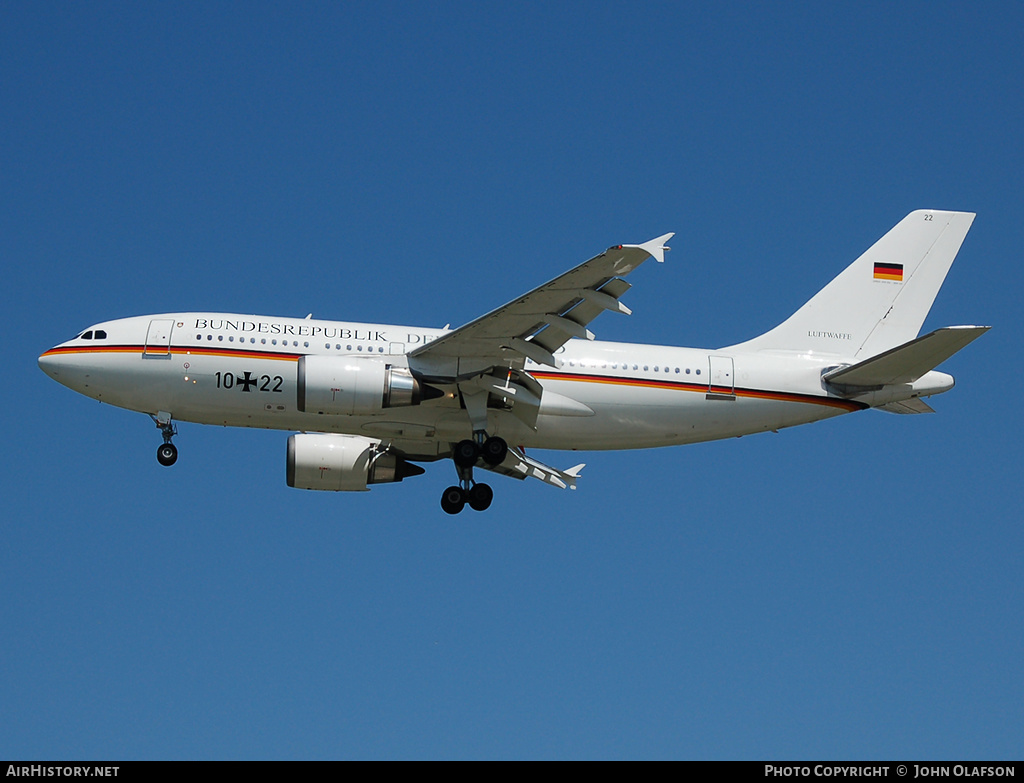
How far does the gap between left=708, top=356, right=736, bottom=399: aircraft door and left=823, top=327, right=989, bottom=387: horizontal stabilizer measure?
91.3 inches

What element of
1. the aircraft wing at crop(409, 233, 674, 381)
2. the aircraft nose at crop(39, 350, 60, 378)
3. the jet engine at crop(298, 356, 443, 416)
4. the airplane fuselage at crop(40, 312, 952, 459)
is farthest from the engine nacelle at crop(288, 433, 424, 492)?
the aircraft nose at crop(39, 350, 60, 378)

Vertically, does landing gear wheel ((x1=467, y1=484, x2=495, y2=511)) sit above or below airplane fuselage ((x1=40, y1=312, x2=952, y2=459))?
below

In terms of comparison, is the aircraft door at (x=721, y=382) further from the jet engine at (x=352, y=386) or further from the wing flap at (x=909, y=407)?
the jet engine at (x=352, y=386)

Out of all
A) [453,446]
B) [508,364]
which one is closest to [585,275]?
[508,364]

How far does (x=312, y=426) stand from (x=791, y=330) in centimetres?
1225

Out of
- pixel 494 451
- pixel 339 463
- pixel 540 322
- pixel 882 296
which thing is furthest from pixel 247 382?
pixel 882 296

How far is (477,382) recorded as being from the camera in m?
29.6

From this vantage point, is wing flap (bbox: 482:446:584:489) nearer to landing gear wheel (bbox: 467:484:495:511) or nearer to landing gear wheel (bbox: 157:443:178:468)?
landing gear wheel (bbox: 467:484:495:511)

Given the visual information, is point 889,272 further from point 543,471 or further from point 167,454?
point 167,454

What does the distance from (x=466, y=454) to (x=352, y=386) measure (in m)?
3.43

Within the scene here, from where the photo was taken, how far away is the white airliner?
2866cm

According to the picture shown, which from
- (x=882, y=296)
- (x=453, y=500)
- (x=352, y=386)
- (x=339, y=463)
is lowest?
(x=453, y=500)

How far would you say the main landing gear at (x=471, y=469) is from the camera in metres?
30.0
